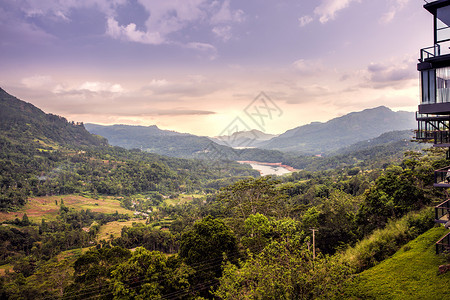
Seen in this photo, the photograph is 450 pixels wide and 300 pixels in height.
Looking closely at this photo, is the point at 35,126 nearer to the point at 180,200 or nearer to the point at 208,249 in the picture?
the point at 180,200

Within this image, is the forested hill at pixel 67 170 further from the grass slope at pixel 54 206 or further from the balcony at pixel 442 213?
the balcony at pixel 442 213

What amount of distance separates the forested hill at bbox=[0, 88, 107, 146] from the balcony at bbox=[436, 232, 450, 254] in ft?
473

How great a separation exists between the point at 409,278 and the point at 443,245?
185 cm

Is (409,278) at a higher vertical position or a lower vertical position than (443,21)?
lower

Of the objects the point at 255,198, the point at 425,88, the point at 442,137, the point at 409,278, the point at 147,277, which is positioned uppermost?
the point at 425,88

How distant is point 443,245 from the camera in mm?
10141

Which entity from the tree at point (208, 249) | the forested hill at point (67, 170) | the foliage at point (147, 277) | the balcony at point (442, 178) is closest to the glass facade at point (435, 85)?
the balcony at point (442, 178)

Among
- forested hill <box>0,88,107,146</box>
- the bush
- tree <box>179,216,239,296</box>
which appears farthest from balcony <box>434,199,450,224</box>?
forested hill <box>0,88,107,146</box>

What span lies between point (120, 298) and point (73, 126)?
192m

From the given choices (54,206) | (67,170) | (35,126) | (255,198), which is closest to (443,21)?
(255,198)

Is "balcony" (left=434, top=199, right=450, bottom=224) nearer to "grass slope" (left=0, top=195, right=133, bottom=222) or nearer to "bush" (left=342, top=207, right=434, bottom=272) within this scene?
"bush" (left=342, top=207, right=434, bottom=272)

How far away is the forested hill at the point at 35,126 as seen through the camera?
12544cm

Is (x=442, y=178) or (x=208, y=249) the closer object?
(x=442, y=178)

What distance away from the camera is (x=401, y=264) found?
36.8 feet
